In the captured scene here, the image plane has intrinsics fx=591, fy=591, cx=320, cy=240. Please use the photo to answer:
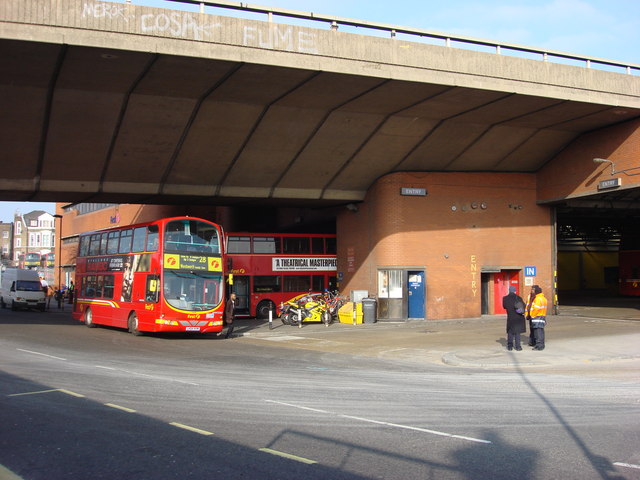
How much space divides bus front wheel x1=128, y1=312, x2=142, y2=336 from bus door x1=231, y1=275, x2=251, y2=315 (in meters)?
6.81

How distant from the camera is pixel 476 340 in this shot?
18.1 metres

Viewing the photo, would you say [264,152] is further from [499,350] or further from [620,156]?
[620,156]

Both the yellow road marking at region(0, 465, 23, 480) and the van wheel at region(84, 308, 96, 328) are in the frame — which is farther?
the van wheel at region(84, 308, 96, 328)

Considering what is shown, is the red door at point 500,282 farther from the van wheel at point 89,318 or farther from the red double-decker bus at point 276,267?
the van wheel at point 89,318

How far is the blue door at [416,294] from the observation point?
25.3 metres

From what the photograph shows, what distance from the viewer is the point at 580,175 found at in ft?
79.7

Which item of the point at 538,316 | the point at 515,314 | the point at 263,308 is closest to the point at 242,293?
the point at 263,308

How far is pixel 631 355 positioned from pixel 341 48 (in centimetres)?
1116

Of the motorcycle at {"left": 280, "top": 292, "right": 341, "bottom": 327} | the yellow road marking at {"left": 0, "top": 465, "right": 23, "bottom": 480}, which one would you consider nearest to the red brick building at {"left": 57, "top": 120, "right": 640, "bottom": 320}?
the motorcycle at {"left": 280, "top": 292, "right": 341, "bottom": 327}

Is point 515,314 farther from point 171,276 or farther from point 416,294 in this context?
point 171,276

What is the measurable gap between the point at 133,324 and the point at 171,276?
3.12 metres

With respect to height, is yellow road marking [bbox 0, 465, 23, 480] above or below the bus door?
below

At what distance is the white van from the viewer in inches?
1565

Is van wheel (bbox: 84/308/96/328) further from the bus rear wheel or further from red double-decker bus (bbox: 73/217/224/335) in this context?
the bus rear wheel
